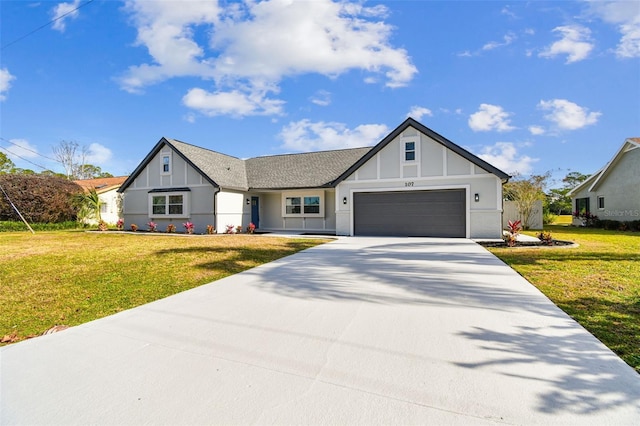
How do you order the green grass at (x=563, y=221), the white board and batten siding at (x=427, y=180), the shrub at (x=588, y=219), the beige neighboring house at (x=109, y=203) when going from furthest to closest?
the green grass at (x=563, y=221)
the beige neighboring house at (x=109, y=203)
the shrub at (x=588, y=219)
the white board and batten siding at (x=427, y=180)

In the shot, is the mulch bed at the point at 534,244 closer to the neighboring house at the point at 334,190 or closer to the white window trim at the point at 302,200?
Result: the neighboring house at the point at 334,190

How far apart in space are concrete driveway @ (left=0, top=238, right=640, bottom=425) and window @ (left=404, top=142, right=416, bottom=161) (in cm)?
1072

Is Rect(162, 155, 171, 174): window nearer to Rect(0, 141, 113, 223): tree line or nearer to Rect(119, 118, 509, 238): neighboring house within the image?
Rect(119, 118, 509, 238): neighboring house

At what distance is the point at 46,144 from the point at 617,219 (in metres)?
61.9

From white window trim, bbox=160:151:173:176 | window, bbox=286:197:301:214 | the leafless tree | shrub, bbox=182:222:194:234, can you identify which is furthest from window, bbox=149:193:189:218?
the leafless tree

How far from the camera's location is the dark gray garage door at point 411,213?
14586 millimetres

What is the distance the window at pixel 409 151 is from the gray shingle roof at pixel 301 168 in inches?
184

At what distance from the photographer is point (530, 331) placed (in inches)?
144

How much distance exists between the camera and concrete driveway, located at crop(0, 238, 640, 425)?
2201 mm

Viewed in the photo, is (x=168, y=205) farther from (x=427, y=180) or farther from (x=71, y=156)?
(x=71, y=156)

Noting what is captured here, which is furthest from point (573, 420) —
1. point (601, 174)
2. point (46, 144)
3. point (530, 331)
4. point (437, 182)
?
point (46, 144)

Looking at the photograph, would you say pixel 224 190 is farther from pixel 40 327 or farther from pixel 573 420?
pixel 573 420

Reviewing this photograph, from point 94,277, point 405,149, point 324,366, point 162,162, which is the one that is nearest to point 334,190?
point 405,149

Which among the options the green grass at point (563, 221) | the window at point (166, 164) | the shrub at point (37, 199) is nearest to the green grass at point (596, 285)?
the window at point (166, 164)
